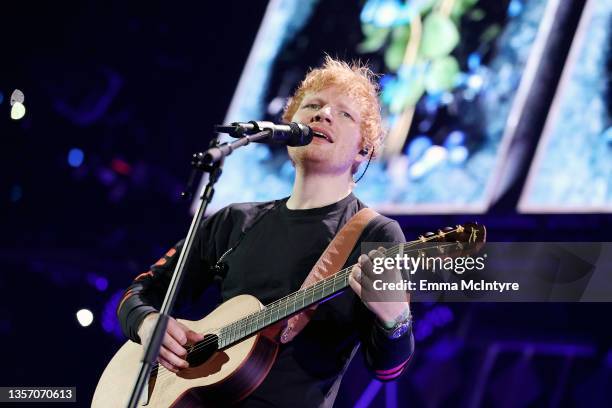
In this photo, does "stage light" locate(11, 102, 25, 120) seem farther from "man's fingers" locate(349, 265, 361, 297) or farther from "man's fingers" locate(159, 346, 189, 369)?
"man's fingers" locate(349, 265, 361, 297)

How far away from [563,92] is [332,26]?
50.9 inches

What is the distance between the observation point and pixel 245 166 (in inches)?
160

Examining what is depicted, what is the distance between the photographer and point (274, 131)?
7.59 feet

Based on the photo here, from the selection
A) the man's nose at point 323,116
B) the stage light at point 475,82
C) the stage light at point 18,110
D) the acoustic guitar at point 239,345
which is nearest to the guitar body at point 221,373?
the acoustic guitar at point 239,345

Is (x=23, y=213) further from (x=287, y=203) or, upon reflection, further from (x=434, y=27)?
(x=434, y=27)

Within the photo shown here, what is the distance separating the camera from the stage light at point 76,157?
446 cm

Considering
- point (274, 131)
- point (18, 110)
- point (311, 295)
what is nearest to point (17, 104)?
point (18, 110)

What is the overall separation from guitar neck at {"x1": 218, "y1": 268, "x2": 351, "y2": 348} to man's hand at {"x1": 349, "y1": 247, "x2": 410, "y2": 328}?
9 centimetres

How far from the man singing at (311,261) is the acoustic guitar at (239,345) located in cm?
5

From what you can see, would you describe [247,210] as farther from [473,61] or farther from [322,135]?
[473,61]

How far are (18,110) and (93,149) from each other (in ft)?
1.95

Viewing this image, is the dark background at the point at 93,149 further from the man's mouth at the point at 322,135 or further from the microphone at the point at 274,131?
the microphone at the point at 274,131

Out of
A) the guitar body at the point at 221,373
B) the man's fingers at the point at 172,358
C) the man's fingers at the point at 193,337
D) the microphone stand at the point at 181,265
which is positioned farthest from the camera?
the man's fingers at the point at 193,337

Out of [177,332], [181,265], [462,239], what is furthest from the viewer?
[177,332]
